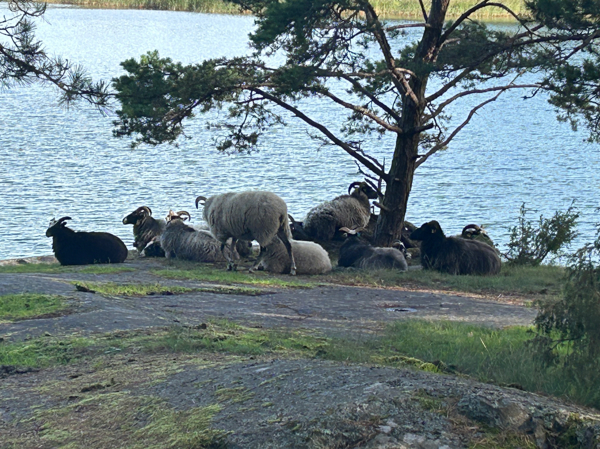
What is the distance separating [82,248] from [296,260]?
440cm

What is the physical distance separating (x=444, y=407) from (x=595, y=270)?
2.51 m

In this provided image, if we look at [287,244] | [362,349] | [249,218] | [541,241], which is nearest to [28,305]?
Result: [362,349]

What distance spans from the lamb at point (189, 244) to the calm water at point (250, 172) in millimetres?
4157

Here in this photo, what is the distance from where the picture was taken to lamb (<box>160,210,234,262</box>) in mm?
17500

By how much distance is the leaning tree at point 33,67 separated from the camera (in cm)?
1153

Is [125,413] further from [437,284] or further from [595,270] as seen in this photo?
[437,284]

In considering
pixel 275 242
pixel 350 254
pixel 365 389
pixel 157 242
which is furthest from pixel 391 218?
pixel 365 389

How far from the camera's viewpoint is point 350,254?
56.7ft

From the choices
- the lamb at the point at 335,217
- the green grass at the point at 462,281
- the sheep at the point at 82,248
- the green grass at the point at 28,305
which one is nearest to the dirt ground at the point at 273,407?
the green grass at the point at 28,305

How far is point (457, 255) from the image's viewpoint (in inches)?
655

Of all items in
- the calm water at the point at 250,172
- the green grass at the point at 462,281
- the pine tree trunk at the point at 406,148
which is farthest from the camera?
the calm water at the point at 250,172

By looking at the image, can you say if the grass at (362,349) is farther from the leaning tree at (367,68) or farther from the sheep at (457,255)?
the sheep at (457,255)

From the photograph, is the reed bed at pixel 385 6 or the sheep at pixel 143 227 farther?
the reed bed at pixel 385 6

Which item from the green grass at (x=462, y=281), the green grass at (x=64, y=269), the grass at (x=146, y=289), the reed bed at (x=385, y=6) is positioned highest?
the reed bed at (x=385, y=6)
